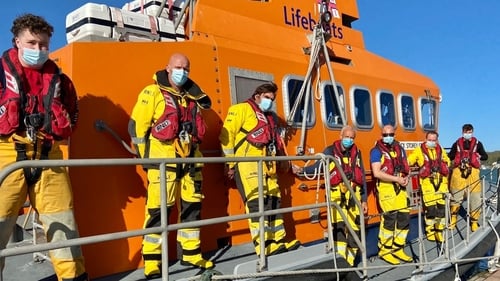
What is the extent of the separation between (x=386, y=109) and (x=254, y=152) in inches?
114

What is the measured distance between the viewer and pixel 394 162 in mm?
5250

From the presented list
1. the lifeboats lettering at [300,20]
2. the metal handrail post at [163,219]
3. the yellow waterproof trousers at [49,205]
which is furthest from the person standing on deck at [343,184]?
the yellow waterproof trousers at [49,205]

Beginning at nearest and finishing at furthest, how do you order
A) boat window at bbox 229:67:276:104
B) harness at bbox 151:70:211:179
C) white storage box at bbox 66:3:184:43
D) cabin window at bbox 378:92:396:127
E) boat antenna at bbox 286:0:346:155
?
1. harness at bbox 151:70:211:179
2. white storage box at bbox 66:3:184:43
3. boat window at bbox 229:67:276:104
4. boat antenna at bbox 286:0:346:155
5. cabin window at bbox 378:92:396:127

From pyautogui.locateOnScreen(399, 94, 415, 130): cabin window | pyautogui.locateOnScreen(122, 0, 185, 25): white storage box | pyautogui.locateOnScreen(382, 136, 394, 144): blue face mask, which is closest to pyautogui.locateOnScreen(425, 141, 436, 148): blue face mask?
pyautogui.locateOnScreen(399, 94, 415, 130): cabin window

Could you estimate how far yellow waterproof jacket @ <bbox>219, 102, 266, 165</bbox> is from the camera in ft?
12.6

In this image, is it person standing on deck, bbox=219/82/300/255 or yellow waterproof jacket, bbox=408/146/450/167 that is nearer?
person standing on deck, bbox=219/82/300/255

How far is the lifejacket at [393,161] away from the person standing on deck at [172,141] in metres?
2.57

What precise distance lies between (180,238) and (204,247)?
57 cm

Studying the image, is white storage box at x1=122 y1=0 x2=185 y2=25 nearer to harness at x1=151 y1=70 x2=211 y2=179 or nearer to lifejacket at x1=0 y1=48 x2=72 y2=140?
harness at x1=151 y1=70 x2=211 y2=179

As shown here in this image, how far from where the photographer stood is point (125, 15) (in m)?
3.87

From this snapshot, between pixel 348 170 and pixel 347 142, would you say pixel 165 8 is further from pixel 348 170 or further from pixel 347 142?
pixel 348 170

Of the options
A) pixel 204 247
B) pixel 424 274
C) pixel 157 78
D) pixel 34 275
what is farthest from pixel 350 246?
pixel 34 275

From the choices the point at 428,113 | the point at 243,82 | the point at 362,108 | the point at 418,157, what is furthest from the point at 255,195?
the point at 428,113

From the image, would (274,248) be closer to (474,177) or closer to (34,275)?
(34,275)
